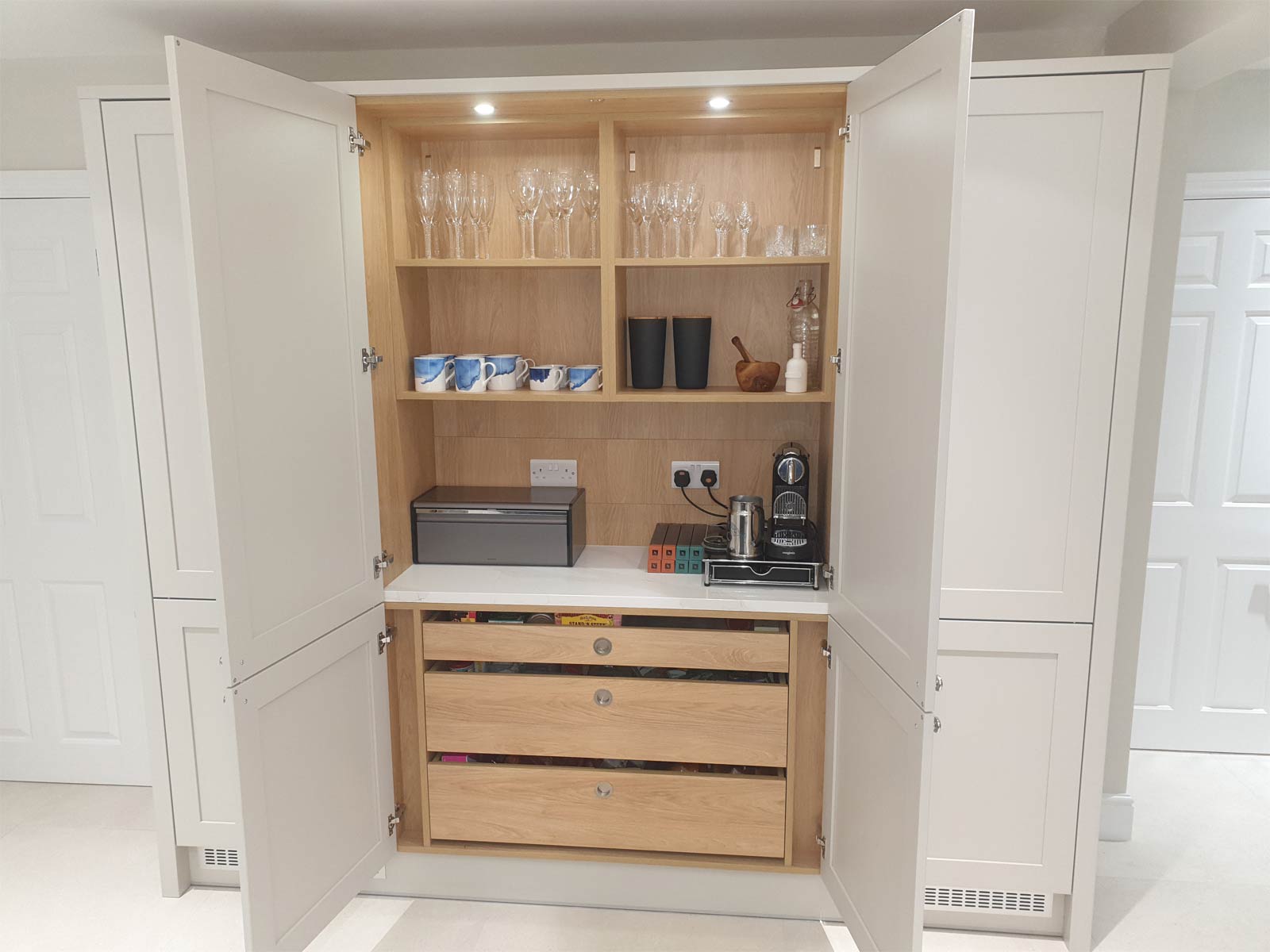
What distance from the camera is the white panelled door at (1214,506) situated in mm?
2941

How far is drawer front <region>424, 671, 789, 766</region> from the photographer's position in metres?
2.28

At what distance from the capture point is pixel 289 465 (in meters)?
1.88

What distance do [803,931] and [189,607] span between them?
190 centimetres

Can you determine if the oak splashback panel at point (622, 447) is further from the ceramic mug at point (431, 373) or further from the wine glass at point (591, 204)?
the wine glass at point (591, 204)

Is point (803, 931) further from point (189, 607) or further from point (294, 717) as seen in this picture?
point (189, 607)

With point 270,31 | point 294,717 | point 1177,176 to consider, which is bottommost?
point 294,717

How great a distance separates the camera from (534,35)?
238cm

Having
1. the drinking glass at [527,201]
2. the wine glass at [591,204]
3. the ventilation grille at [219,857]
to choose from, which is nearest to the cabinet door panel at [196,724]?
the ventilation grille at [219,857]

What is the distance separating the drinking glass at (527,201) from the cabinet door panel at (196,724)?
1327 millimetres

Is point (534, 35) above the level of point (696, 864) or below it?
above

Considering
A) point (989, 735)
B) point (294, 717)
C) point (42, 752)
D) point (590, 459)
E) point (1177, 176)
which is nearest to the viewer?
point (294, 717)

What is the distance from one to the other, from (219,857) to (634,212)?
224cm

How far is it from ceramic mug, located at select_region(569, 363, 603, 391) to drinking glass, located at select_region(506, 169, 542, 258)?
354mm

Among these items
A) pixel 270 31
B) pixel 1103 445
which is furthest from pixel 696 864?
pixel 270 31
